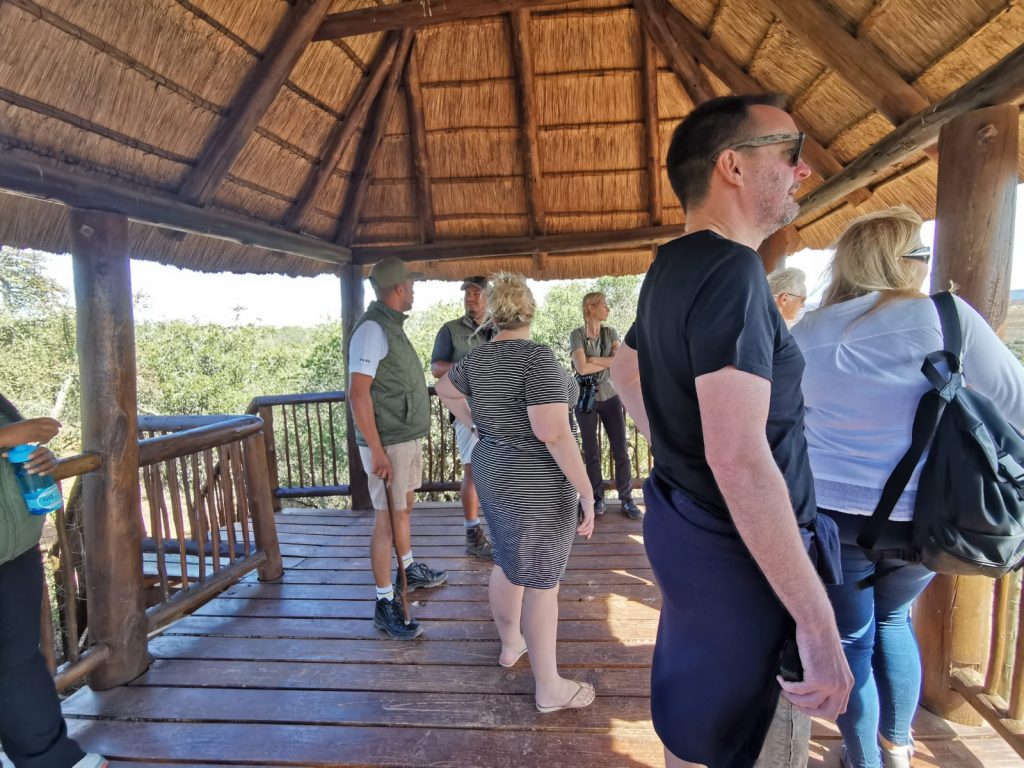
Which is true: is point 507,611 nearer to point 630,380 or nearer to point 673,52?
point 630,380

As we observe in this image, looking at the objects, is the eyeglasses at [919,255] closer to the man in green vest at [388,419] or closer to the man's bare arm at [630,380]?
the man's bare arm at [630,380]

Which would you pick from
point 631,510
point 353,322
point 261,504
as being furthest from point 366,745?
point 353,322

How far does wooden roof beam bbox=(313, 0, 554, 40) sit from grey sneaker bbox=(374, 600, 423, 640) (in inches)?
131

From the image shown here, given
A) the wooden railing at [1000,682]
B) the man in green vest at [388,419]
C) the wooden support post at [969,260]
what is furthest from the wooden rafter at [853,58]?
the man in green vest at [388,419]

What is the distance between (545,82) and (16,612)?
4644 mm

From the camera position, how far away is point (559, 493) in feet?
7.02

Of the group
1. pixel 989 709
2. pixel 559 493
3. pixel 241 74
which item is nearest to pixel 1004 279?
pixel 989 709

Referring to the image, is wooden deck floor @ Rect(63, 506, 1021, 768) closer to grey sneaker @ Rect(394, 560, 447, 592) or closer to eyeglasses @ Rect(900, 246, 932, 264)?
grey sneaker @ Rect(394, 560, 447, 592)

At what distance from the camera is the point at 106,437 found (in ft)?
8.36

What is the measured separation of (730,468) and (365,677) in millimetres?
2275

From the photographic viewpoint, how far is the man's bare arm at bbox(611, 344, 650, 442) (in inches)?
60.8

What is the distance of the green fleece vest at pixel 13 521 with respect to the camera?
170 cm

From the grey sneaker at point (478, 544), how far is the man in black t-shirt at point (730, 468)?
8.87 feet

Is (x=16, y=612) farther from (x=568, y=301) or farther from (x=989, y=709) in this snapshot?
(x=568, y=301)
